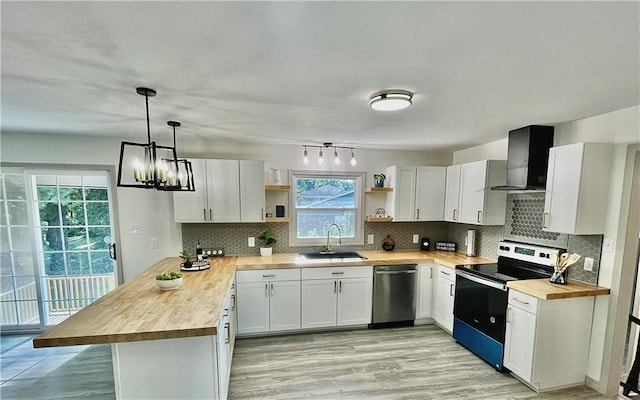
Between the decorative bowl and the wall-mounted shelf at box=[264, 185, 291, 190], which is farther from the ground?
the wall-mounted shelf at box=[264, 185, 291, 190]

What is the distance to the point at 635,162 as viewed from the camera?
218 cm

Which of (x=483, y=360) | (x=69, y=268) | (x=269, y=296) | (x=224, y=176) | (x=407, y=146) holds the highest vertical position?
(x=407, y=146)

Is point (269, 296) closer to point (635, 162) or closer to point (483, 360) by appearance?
point (483, 360)

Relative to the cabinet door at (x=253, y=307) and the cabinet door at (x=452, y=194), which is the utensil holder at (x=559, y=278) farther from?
the cabinet door at (x=253, y=307)

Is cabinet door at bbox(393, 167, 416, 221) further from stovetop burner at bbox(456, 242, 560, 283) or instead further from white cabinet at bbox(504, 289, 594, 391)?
white cabinet at bbox(504, 289, 594, 391)

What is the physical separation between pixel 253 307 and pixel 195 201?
1.47 m

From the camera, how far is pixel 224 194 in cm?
331

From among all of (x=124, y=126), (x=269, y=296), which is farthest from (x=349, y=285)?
(x=124, y=126)

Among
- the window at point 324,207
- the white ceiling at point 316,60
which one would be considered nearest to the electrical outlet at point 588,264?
the white ceiling at point 316,60

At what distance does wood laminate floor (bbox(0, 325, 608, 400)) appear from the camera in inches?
91.0

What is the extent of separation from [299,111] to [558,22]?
162 centimetres

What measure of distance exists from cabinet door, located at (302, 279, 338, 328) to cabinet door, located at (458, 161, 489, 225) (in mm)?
1895

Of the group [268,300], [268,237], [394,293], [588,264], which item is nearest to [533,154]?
[588,264]

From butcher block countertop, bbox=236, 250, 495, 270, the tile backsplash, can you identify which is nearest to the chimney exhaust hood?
the tile backsplash
